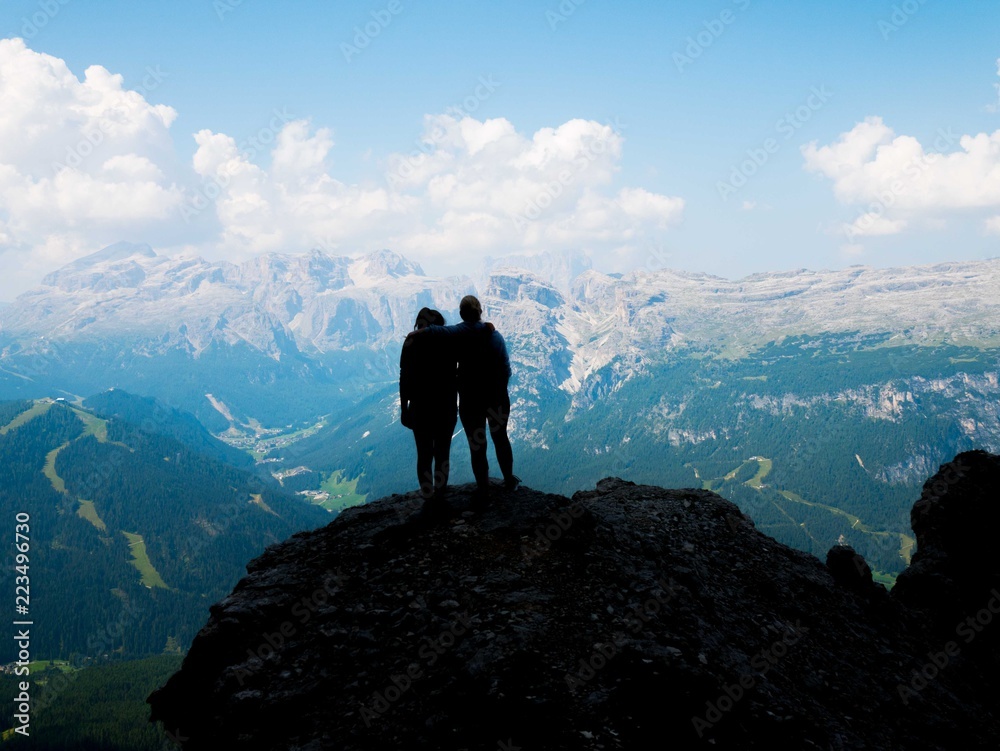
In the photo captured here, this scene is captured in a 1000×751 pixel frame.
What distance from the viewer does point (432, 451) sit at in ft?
51.8

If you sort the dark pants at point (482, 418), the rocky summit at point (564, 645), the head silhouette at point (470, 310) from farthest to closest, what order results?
the dark pants at point (482, 418), the head silhouette at point (470, 310), the rocky summit at point (564, 645)

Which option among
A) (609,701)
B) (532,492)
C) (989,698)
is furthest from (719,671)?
(989,698)

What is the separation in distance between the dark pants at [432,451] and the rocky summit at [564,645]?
0.91 metres

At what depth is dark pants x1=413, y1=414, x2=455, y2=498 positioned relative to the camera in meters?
15.4

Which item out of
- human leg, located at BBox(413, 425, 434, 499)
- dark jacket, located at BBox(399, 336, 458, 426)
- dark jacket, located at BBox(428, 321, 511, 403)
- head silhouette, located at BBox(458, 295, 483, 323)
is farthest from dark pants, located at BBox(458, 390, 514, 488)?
head silhouette, located at BBox(458, 295, 483, 323)

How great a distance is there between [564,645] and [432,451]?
20.3 feet

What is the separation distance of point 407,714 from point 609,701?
154 inches

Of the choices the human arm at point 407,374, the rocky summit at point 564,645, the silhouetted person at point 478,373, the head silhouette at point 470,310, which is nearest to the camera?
the rocky summit at point 564,645

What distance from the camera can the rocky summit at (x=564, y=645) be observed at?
10.8 meters

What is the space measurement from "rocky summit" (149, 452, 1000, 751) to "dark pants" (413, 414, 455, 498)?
91cm

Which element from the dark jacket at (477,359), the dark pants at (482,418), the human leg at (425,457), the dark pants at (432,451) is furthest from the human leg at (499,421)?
the human leg at (425,457)

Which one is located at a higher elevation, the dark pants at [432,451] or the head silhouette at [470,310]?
the head silhouette at [470,310]

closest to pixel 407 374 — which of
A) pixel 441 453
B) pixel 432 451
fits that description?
pixel 432 451

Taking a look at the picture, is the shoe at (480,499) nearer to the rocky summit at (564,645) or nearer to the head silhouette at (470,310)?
the rocky summit at (564,645)
